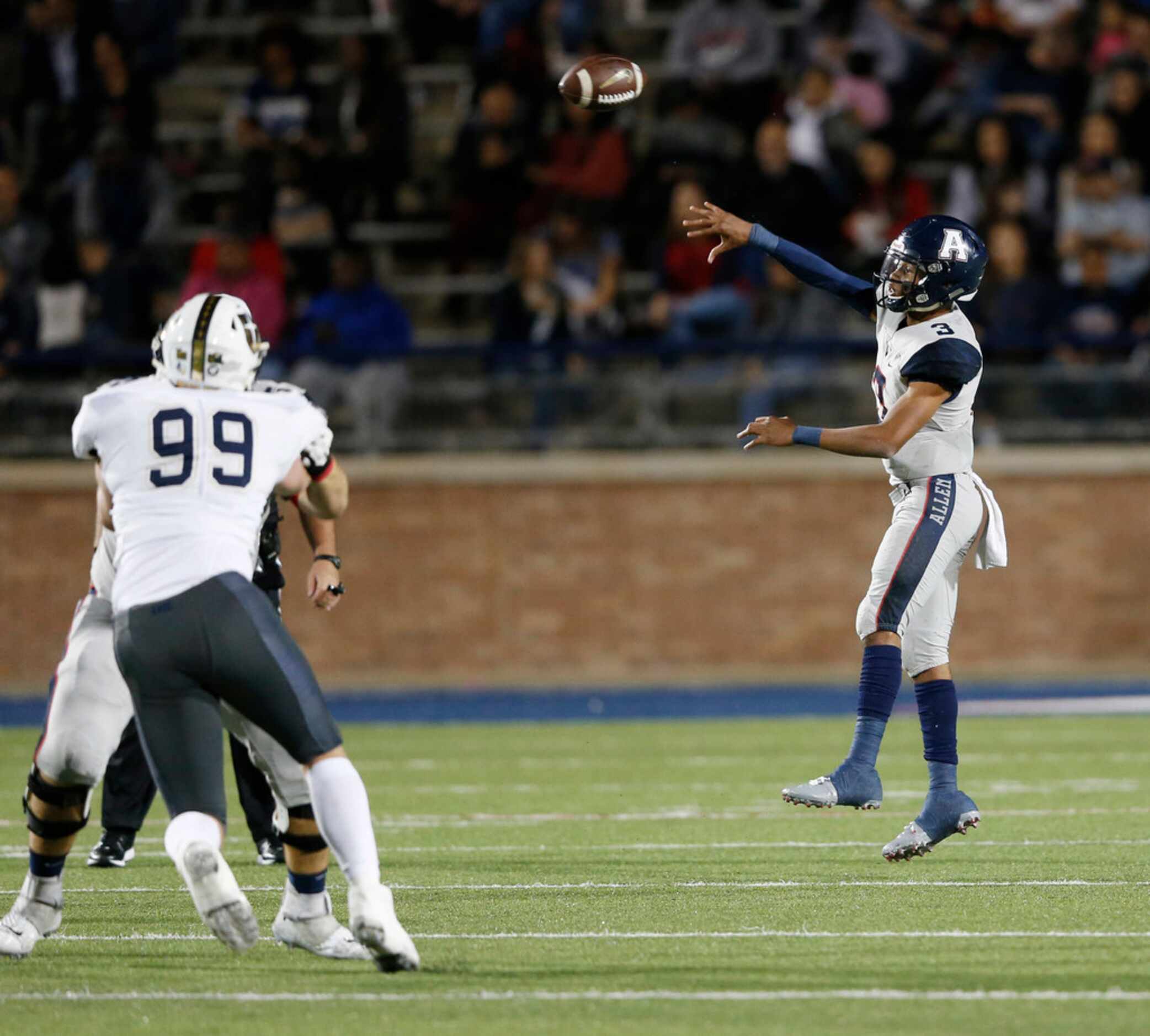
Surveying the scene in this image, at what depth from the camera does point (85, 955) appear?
530 centimetres

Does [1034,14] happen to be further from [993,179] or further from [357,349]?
[357,349]

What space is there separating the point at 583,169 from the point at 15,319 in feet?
14.5

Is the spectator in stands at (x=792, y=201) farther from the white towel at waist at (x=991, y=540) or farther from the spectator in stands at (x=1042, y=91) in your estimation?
the white towel at waist at (x=991, y=540)

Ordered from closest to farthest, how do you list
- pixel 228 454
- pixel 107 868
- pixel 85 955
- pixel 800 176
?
pixel 228 454 → pixel 85 955 → pixel 107 868 → pixel 800 176

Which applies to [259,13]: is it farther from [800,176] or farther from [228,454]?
[228,454]

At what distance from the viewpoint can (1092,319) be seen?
14.1m

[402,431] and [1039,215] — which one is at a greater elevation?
[1039,215]

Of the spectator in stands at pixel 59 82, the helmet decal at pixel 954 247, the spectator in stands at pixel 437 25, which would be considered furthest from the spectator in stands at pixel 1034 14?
the helmet decal at pixel 954 247

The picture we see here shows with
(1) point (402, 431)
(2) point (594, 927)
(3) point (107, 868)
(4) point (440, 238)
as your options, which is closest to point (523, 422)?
(1) point (402, 431)

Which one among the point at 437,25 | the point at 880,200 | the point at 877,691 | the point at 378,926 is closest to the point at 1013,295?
the point at 880,200

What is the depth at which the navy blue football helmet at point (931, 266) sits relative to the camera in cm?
672

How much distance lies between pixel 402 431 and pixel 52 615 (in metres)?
2.97

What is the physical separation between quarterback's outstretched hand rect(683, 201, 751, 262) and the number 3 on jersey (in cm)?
250

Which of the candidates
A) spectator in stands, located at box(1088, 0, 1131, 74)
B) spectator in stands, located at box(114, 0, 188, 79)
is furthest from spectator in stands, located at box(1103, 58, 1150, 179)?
spectator in stands, located at box(114, 0, 188, 79)
